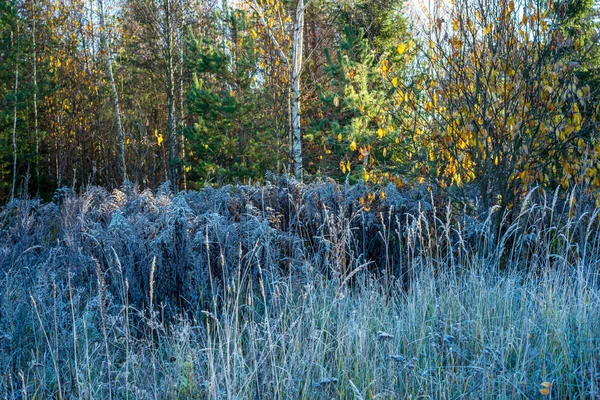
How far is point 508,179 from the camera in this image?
4.80 metres

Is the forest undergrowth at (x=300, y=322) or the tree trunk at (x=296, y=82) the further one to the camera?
the tree trunk at (x=296, y=82)

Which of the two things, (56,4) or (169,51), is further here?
(56,4)

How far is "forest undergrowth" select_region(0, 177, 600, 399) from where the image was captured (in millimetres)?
2627

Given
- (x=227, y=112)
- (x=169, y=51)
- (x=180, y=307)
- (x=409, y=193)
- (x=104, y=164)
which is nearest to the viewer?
(x=180, y=307)

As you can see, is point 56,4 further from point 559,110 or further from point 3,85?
Result: point 559,110

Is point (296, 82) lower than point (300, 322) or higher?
higher

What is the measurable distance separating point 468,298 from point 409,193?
8.72 feet

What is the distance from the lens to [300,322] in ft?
9.51

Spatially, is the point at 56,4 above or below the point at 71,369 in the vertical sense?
above

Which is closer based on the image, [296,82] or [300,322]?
[300,322]

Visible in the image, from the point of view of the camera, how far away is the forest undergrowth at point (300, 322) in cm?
263

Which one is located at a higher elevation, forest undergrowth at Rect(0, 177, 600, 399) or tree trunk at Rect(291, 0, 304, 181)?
tree trunk at Rect(291, 0, 304, 181)

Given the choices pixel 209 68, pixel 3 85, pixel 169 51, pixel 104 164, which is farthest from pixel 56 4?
pixel 209 68

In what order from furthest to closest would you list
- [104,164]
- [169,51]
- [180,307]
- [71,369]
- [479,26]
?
1. [104,164]
2. [169,51]
3. [479,26]
4. [180,307]
5. [71,369]
